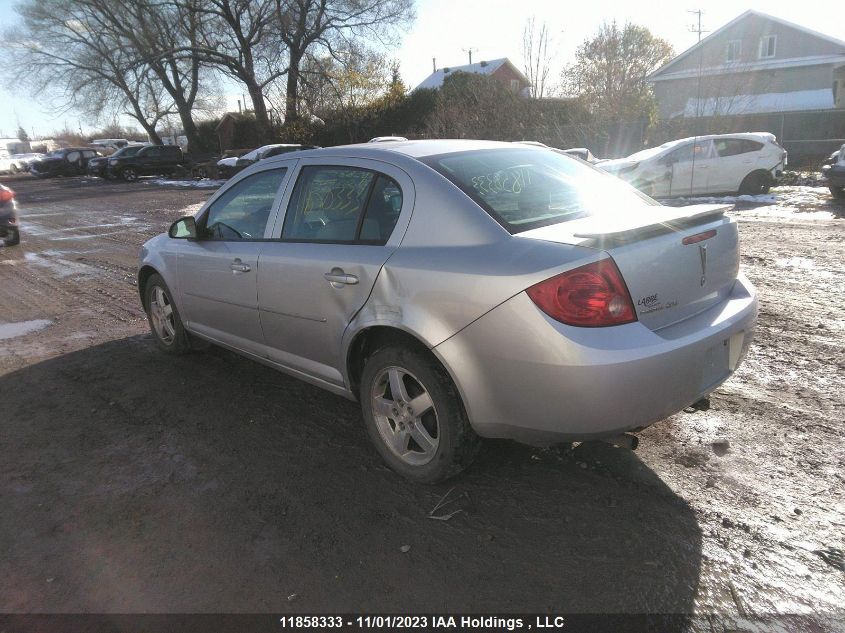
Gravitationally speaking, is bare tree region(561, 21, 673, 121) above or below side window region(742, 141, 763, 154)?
above

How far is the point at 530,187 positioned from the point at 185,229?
2673 mm

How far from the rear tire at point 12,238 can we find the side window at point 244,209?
9505 mm

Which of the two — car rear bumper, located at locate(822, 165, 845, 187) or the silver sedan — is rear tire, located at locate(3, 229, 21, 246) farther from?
car rear bumper, located at locate(822, 165, 845, 187)

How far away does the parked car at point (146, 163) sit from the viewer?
33.1m

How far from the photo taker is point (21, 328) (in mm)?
6297

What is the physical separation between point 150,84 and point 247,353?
45.6m

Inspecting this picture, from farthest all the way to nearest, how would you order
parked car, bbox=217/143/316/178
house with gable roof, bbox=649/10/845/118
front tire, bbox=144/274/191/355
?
house with gable roof, bbox=649/10/845/118 < parked car, bbox=217/143/316/178 < front tire, bbox=144/274/191/355

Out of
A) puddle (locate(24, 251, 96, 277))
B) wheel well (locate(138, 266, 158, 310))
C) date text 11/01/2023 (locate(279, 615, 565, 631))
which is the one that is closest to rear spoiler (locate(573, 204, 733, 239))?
date text 11/01/2023 (locate(279, 615, 565, 631))

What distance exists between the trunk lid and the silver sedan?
0.01 meters

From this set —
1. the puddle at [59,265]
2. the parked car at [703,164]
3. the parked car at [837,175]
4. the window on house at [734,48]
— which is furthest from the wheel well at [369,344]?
the window on house at [734,48]

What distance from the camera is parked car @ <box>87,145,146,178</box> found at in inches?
1313

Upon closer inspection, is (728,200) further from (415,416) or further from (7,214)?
(7,214)

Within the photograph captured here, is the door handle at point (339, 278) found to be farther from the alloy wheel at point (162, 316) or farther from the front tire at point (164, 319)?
the alloy wheel at point (162, 316)

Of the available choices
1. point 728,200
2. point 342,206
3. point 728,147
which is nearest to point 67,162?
point 728,147
